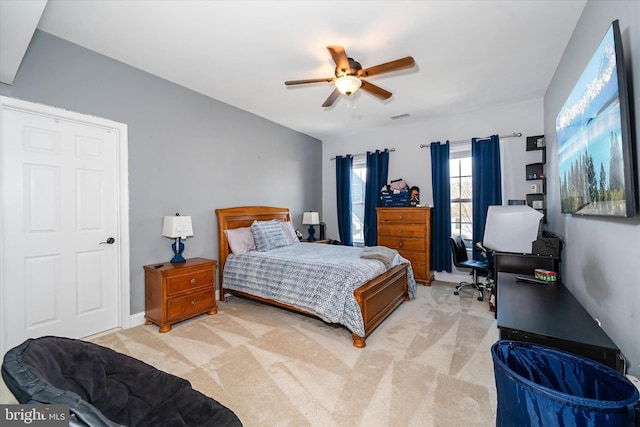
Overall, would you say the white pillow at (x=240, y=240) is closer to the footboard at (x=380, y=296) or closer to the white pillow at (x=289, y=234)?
the white pillow at (x=289, y=234)

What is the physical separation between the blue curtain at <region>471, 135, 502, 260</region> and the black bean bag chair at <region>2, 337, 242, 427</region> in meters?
4.32

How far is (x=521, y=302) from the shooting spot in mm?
1842

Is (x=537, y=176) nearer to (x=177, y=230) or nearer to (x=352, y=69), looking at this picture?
(x=352, y=69)

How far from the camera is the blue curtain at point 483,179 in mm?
4215

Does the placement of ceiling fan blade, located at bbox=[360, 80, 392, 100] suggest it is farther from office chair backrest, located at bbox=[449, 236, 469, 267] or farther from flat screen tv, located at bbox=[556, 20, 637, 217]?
office chair backrest, located at bbox=[449, 236, 469, 267]

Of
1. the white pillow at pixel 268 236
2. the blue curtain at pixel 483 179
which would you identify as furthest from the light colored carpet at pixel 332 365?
the blue curtain at pixel 483 179

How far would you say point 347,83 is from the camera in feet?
8.37

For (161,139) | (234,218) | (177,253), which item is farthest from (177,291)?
(161,139)

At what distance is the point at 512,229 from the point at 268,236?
296cm

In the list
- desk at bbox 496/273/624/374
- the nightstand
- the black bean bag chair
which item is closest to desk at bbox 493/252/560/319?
desk at bbox 496/273/624/374

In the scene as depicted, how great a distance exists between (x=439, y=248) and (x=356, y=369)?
3.12 meters

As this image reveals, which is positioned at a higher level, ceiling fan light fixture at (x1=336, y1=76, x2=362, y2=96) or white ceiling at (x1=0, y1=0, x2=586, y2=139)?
white ceiling at (x1=0, y1=0, x2=586, y2=139)

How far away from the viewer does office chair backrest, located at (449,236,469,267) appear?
4016 mm

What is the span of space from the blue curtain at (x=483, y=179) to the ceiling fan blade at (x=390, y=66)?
264 cm
